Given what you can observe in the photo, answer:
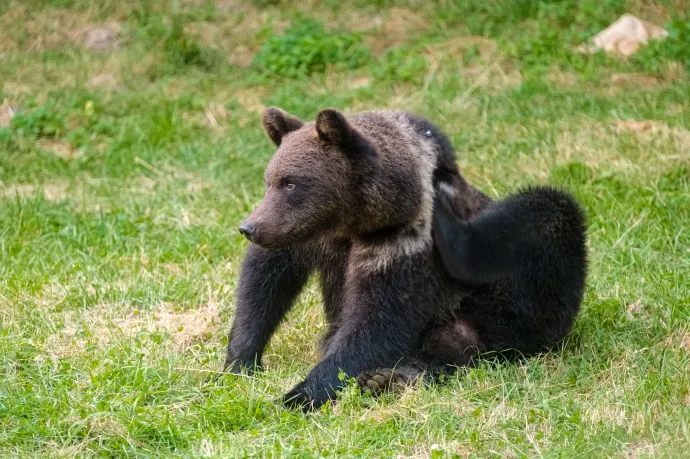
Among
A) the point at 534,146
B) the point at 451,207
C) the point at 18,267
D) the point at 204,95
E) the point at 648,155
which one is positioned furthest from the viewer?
the point at 204,95

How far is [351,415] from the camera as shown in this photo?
503cm

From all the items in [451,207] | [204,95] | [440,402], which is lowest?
[204,95]

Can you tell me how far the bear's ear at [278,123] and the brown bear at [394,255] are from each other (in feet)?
0.03

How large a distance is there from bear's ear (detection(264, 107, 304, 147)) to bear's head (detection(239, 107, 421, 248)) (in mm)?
253

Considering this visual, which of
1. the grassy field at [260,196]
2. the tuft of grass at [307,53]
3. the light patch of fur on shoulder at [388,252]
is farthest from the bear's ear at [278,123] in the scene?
the tuft of grass at [307,53]

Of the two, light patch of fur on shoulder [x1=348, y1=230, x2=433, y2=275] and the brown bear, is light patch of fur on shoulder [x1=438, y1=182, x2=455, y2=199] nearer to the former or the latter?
the brown bear

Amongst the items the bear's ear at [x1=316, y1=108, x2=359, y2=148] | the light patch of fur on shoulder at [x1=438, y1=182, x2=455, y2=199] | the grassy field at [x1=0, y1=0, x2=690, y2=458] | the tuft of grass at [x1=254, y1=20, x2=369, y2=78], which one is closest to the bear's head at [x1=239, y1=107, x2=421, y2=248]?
the bear's ear at [x1=316, y1=108, x2=359, y2=148]

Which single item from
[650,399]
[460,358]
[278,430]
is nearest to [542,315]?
[460,358]

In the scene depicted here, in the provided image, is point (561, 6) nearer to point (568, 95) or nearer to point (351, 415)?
point (568, 95)

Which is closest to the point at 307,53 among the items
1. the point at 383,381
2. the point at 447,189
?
the point at 447,189

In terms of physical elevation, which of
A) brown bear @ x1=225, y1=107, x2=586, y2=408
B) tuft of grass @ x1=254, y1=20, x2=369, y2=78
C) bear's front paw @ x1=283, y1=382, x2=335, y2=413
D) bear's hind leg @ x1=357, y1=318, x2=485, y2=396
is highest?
brown bear @ x1=225, y1=107, x2=586, y2=408

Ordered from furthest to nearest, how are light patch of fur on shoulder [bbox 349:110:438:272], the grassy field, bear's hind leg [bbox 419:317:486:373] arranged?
bear's hind leg [bbox 419:317:486:373] → light patch of fur on shoulder [bbox 349:110:438:272] → the grassy field

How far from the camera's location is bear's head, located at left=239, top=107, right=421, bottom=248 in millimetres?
5465

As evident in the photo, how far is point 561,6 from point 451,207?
7.92 metres
